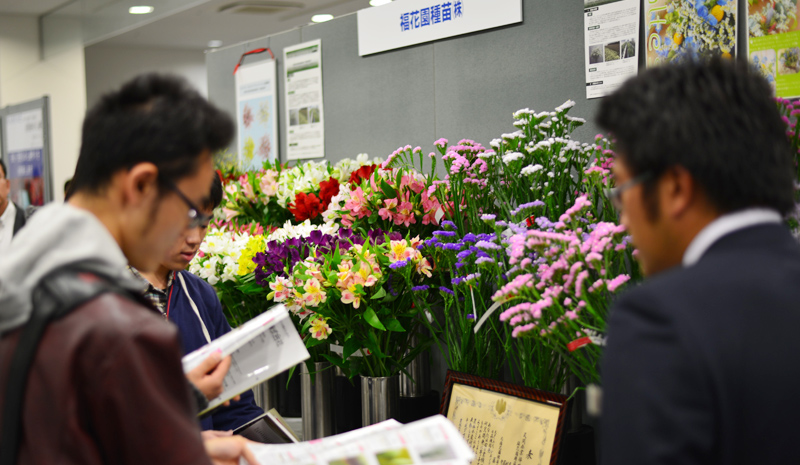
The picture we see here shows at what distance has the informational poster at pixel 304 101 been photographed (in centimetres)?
361

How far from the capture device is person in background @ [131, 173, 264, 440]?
1.90 m

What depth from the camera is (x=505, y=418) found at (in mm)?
1906

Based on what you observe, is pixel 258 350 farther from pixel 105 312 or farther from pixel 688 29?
pixel 688 29

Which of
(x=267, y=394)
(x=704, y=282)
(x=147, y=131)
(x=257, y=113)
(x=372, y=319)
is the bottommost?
(x=267, y=394)

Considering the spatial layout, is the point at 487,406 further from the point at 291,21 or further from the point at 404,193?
the point at 291,21

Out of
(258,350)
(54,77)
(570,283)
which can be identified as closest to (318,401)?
(258,350)

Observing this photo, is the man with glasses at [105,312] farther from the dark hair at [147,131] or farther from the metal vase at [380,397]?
the metal vase at [380,397]

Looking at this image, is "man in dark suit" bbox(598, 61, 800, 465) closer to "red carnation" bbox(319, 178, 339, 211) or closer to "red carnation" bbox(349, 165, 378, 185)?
"red carnation" bbox(349, 165, 378, 185)

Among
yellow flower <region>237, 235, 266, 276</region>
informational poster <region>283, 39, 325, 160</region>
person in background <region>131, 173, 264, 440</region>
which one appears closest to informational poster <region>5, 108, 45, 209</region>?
informational poster <region>283, 39, 325, 160</region>

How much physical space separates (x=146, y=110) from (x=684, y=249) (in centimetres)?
73

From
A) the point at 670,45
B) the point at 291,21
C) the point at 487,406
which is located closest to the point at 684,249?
the point at 487,406

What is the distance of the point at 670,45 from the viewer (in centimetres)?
213

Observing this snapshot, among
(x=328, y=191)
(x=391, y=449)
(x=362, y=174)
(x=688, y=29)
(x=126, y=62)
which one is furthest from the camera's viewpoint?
(x=126, y=62)

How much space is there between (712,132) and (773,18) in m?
1.37
